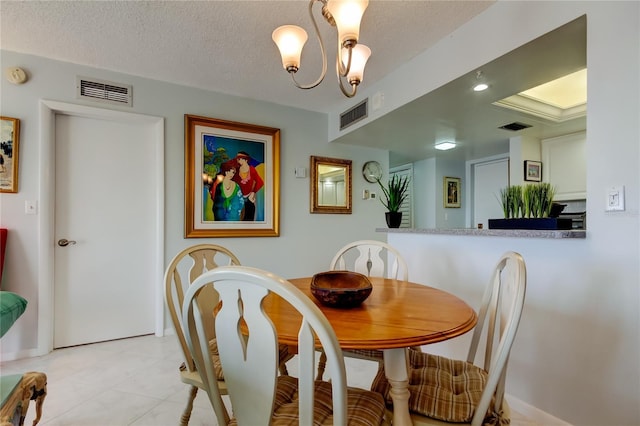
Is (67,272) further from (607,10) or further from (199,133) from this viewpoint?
(607,10)

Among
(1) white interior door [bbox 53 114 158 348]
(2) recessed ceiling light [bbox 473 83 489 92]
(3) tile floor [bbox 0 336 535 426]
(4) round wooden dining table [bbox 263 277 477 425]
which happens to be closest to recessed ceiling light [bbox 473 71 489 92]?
(2) recessed ceiling light [bbox 473 83 489 92]

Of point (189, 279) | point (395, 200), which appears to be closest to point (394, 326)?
point (189, 279)

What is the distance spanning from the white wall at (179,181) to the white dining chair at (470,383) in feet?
7.19

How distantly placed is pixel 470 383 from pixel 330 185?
269cm

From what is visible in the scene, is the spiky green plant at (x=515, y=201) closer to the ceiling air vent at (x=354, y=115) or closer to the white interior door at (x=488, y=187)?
the ceiling air vent at (x=354, y=115)

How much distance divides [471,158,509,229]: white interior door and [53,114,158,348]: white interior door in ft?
14.4

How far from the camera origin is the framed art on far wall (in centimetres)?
220

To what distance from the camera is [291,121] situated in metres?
3.29

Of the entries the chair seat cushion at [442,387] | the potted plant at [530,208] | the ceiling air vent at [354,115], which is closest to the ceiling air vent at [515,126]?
the ceiling air vent at [354,115]

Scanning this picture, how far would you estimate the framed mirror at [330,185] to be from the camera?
3.40 metres

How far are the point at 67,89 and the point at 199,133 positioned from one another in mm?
1014

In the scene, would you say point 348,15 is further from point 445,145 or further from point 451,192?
point 451,192

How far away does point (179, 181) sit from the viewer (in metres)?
2.75

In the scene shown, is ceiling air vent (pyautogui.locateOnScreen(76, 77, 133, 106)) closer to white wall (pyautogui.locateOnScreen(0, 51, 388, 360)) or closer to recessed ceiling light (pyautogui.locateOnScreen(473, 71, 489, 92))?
white wall (pyautogui.locateOnScreen(0, 51, 388, 360))
